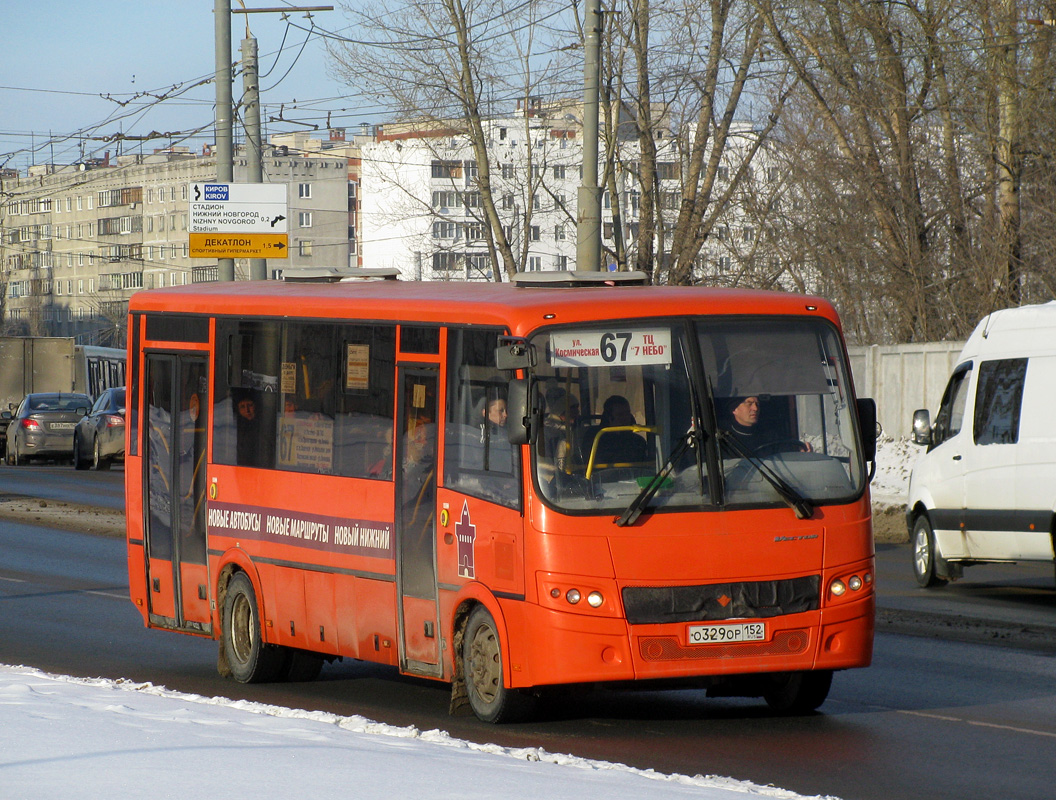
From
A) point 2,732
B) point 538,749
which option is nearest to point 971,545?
point 538,749

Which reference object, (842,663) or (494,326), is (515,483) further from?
(842,663)

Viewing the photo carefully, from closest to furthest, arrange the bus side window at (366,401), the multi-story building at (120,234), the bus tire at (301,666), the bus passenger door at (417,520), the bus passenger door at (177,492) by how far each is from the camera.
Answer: the bus passenger door at (417,520) → the bus side window at (366,401) → the bus tire at (301,666) → the bus passenger door at (177,492) → the multi-story building at (120,234)

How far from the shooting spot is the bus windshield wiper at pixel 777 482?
840 cm

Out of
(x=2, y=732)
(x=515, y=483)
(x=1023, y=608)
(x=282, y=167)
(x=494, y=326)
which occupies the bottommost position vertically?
(x=1023, y=608)

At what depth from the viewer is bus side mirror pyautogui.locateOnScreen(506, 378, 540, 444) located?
820 centimetres

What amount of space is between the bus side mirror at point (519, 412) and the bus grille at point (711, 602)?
2.95 feet

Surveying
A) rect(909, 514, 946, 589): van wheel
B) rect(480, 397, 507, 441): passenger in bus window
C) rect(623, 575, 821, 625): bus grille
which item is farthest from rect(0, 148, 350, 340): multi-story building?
rect(623, 575, 821, 625): bus grille

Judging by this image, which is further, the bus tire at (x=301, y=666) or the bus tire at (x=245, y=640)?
the bus tire at (x=301, y=666)

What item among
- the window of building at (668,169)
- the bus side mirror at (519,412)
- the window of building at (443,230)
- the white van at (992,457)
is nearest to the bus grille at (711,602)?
the bus side mirror at (519,412)

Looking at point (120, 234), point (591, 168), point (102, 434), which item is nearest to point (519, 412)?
A: point (591, 168)

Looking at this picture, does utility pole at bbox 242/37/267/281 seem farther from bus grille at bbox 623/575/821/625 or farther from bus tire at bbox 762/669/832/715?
bus grille at bbox 623/575/821/625

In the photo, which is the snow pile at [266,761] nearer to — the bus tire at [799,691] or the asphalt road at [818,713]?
the asphalt road at [818,713]

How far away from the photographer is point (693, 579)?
818 centimetres

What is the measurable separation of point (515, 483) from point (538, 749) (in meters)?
1.61
